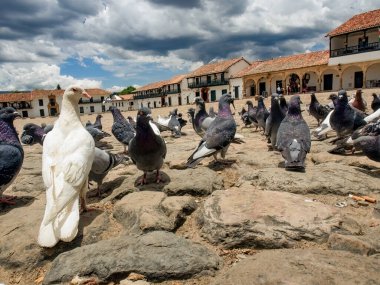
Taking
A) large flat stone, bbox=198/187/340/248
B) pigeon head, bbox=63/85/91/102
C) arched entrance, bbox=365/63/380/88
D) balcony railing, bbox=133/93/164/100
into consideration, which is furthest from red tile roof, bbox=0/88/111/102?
large flat stone, bbox=198/187/340/248

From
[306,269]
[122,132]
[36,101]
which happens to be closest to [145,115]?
[306,269]

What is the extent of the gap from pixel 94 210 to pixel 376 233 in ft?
10.2

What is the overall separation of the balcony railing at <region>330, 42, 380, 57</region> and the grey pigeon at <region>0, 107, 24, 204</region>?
37037mm

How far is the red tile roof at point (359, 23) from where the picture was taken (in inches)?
1304

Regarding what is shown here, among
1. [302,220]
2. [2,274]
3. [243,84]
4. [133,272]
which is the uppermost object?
[243,84]

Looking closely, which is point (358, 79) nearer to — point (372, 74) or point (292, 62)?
point (372, 74)

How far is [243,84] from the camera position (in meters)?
46.5

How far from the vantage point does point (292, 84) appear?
4066 centimetres

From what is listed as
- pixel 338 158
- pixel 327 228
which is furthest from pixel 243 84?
pixel 327 228

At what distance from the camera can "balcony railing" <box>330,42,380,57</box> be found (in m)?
33.0

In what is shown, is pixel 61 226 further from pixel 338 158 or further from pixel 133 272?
pixel 338 158

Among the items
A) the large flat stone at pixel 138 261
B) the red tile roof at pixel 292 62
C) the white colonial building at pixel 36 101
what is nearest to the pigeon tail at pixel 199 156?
the large flat stone at pixel 138 261

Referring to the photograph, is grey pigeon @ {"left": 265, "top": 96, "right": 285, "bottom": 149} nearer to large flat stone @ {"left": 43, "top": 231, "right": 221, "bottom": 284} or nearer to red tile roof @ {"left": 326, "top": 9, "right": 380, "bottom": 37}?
large flat stone @ {"left": 43, "top": 231, "right": 221, "bottom": 284}

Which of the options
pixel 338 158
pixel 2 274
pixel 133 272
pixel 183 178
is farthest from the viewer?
pixel 338 158
